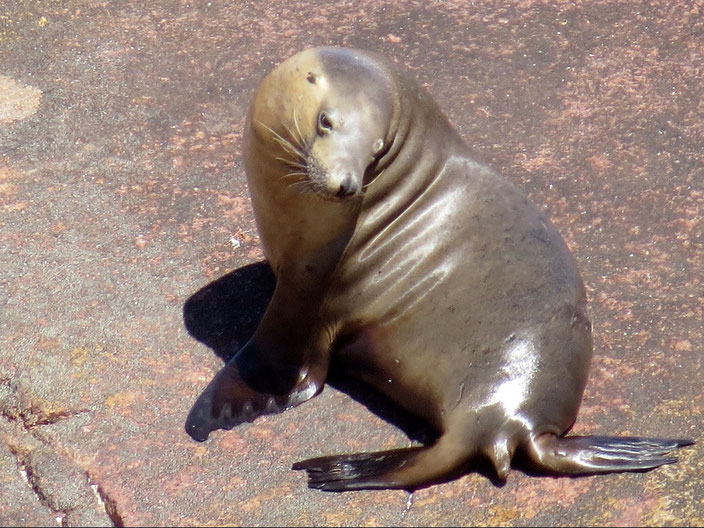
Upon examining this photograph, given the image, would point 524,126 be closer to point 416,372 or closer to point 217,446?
point 416,372

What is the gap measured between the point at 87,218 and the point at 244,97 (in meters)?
1.33

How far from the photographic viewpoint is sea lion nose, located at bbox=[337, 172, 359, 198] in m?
3.82

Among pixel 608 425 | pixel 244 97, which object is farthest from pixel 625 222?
pixel 244 97

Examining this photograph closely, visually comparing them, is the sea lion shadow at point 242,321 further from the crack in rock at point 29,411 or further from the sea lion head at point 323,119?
the sea lion head at point 323,119

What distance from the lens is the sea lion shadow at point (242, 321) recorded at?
433 centimetres

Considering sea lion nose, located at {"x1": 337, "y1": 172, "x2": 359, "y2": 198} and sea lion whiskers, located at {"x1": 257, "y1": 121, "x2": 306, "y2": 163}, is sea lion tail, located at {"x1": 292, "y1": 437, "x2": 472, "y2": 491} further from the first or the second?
sea lion whiskers, located at {"x1": 257, "y1": 121, "x2": 306, "y2": 163}

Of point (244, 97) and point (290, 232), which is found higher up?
point (290, 232)

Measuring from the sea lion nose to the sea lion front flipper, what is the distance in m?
0.89

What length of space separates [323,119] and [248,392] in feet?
3.66

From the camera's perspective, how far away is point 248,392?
4.34 meters

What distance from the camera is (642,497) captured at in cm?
394

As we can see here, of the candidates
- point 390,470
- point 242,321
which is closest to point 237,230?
point 242,321

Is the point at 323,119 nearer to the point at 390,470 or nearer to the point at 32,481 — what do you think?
the point at 390,470

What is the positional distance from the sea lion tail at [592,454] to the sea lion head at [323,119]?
1.14m
